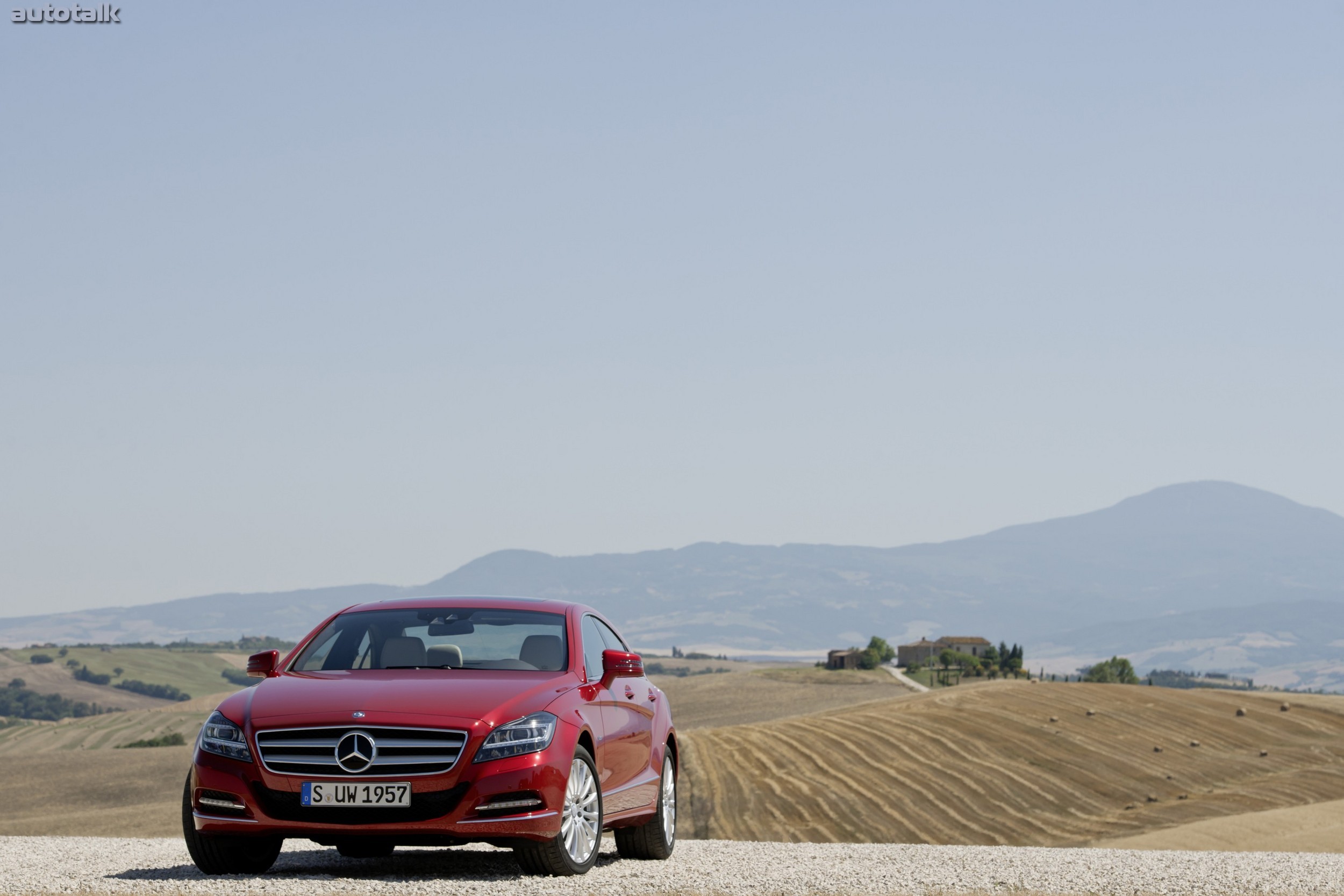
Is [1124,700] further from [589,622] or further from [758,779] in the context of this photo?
[589,622]

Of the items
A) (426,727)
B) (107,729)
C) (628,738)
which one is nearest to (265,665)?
(426,727)

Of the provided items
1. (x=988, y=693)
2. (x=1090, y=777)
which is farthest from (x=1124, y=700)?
(x=1090, y=777)

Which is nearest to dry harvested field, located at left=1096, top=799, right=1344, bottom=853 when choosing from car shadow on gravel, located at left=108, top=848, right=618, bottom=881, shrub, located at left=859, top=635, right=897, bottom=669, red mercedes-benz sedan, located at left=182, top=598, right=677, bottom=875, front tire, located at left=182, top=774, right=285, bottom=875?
car shadow on gravel, located at left=108, top=848, right=618, bottom=881

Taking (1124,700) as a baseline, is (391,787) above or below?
above

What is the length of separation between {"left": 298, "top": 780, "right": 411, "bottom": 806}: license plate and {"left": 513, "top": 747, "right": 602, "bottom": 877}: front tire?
36.3 inches

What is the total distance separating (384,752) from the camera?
9.91 m

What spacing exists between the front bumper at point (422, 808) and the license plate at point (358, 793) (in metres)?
0.04

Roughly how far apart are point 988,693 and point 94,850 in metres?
72.3

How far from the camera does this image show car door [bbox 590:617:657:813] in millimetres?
11586

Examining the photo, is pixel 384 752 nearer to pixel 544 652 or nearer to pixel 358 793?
pixel 358 793

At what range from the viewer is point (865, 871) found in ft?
39.3

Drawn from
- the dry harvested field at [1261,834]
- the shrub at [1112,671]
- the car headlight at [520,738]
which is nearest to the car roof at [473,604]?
the car headlight at [520,738]

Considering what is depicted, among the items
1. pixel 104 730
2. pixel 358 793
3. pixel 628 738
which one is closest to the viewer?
pixel 358 793

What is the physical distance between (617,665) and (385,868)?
7.48ft
